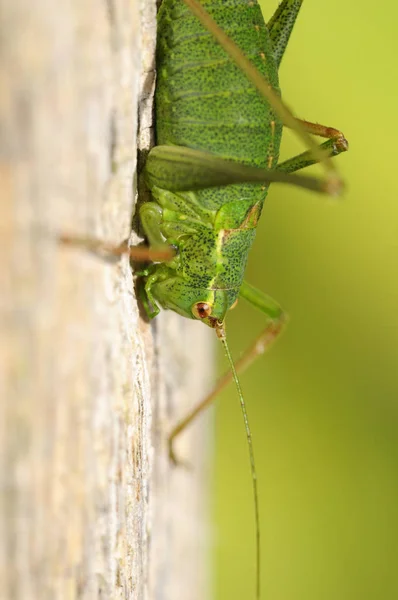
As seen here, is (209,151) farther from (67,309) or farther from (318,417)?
(318,417)

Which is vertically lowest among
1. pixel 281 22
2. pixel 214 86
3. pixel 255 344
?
pixel 255 344

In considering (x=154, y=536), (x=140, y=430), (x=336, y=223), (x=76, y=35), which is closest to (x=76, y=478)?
(x=140, y=430)

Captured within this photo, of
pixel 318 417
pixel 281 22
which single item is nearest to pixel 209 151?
pixel 281 22

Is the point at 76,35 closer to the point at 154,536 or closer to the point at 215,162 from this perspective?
the point at 215,162

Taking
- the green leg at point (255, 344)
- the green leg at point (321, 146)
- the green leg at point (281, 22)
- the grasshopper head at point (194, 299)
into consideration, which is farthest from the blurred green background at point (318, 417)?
the grasshopper head at point (194, 299)

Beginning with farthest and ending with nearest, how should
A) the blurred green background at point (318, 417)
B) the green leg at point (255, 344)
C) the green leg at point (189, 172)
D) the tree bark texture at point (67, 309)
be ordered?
the blurred green background at point (318, 417), the green leg at point (255, 344), the green leg at point (189, 172), the tree bark texture at point (67, 309)

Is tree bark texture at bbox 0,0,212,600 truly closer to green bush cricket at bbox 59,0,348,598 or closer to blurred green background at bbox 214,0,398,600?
green bush cricket at bbox 59,0,348,598

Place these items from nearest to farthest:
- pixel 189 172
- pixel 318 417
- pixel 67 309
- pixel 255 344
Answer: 1. pixel 67 309
2. pixel 189 172
3. pixel 255 344
4. pixel 318 417

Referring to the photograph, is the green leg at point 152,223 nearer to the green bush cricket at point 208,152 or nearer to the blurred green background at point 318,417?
the green bush cricket at point 208,152
